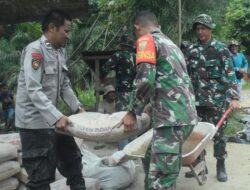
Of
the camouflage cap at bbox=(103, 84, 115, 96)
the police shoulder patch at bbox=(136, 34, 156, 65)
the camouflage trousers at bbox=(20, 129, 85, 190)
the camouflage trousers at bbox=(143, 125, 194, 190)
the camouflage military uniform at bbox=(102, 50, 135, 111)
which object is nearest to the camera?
the police shoulder patch at bbox=(136, 34, 156, 65)

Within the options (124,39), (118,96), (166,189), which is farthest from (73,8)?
(166,189)

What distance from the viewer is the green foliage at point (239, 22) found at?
24.2 meters

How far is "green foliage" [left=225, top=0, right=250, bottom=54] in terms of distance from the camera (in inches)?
953

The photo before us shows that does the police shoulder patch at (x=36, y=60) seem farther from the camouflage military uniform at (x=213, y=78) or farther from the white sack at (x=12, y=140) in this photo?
the camouflage military uniform at (x=213, y=78)

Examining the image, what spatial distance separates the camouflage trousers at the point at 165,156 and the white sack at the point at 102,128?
22 cm

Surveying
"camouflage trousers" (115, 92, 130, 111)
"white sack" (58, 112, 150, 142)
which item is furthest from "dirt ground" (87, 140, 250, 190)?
"white sack" (58, 112, 150, 142)

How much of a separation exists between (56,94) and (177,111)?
1.05 m

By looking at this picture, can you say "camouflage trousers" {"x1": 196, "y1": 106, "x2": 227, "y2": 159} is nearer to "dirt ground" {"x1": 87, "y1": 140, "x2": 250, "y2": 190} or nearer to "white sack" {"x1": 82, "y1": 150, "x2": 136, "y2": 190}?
"dirt ground" {"x1": 87, "y1": 140, "x2": 250, "y2": 190}

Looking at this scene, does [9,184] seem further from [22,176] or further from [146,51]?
[146,51]

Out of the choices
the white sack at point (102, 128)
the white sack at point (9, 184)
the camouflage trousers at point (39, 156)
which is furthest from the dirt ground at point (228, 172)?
the white sack at point (102, 128)

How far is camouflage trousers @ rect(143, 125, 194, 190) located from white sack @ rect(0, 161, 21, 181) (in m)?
1.49

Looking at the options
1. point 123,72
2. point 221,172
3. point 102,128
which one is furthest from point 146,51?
point 221,172

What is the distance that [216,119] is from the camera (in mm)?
5289

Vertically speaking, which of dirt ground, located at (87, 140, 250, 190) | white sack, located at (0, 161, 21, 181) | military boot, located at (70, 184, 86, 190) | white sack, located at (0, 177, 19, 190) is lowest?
dirt ground, located at (87, 140, 250, 190)
